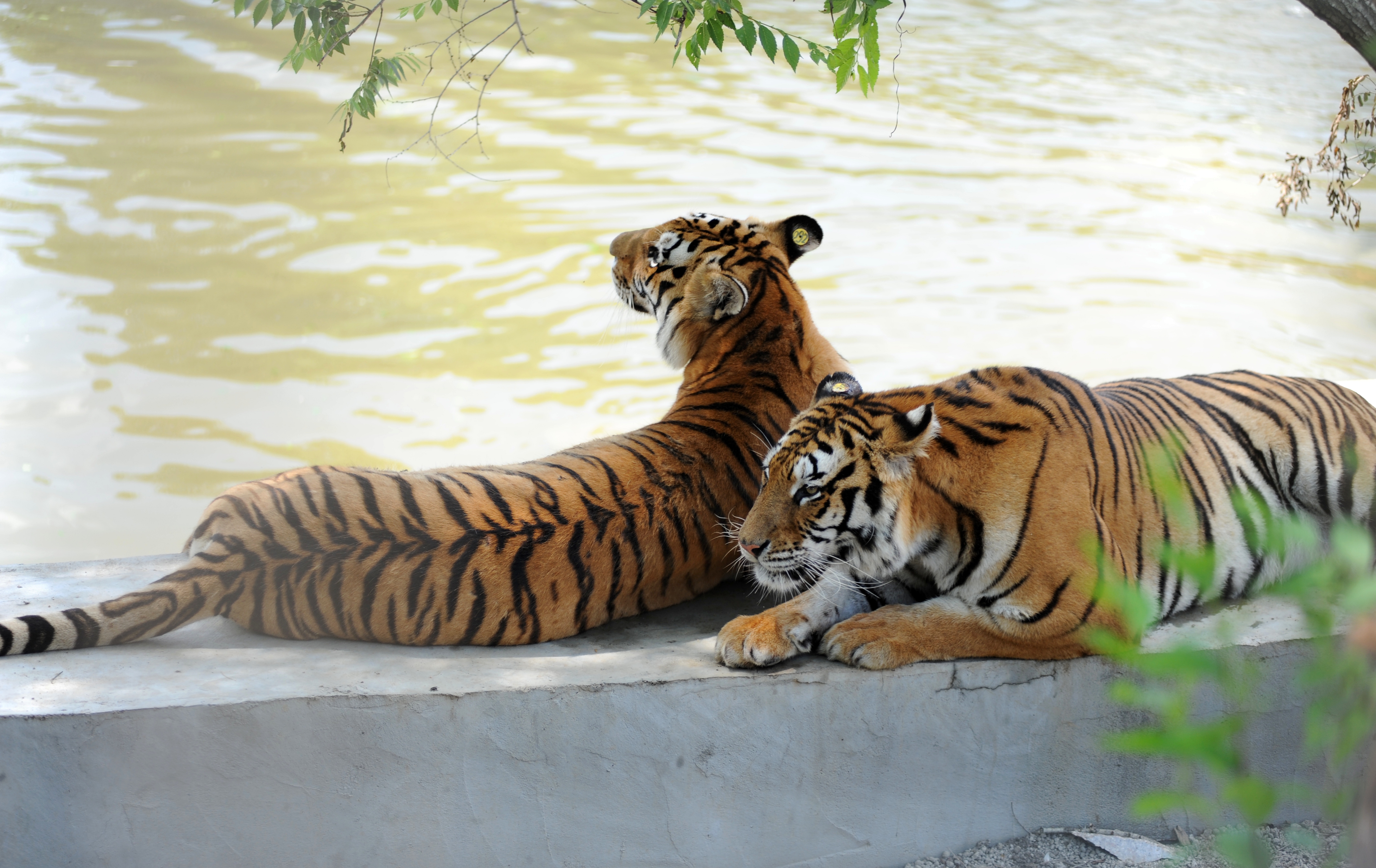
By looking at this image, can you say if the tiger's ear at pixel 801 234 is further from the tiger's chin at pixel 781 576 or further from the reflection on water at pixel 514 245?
the reflection on water at pixel 514 245

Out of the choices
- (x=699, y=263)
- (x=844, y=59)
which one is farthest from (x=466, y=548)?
(x=844, y=59)

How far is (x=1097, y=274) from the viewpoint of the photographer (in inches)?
322

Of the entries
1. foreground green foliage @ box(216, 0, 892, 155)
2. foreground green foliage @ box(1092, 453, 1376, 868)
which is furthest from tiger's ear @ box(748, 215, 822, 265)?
foreground green foliage @ box(1092, 453, 1376, 868)

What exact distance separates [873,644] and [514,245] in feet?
20.1

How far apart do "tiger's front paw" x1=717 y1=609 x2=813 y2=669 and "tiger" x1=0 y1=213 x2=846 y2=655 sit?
1.15 ft

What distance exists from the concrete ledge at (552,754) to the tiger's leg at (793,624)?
1.8 inches

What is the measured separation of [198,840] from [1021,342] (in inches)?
224

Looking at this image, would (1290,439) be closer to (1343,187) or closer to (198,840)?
(1343,187)

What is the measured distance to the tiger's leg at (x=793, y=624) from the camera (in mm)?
2443

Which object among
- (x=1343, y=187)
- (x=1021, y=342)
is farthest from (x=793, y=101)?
(x=1343, y=187)

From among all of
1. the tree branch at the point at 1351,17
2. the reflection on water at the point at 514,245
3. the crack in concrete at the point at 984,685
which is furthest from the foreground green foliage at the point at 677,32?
the reflection on water at the point at 514,245

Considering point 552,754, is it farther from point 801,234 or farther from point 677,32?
point 677,32

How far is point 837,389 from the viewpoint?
2.59 metres

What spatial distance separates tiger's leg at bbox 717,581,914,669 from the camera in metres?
2.44
